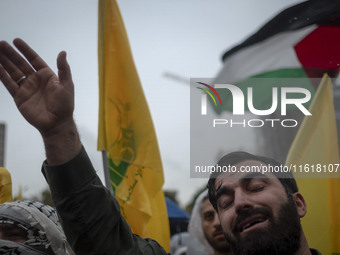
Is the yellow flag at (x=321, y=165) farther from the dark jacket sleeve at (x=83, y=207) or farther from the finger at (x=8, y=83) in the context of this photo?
the finger at (x=8, y=83)

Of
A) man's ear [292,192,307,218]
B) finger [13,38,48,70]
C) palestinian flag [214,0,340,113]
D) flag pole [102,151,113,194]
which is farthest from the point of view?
palestinian flag [214,0,340,113]

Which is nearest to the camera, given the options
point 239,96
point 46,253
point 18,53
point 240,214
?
point 18,53

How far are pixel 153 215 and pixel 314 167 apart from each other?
128 cm

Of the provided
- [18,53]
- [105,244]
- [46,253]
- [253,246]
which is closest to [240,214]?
[253,246]

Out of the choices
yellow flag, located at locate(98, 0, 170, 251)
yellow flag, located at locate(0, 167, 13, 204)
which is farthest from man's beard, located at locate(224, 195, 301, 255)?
yellow flag, located at locate(0, 167, 13, 204)

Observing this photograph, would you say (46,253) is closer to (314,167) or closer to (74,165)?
(74,165)

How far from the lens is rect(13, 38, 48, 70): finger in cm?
161

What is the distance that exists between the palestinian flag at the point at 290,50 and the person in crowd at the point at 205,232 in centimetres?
112

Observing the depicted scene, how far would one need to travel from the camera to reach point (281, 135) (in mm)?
3205

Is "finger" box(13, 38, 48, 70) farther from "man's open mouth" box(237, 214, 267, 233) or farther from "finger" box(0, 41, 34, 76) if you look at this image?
"man's open mouth" box(237, 214, 267, 233)

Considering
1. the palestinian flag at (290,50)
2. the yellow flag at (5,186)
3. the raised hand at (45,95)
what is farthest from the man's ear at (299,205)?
the yellow flag at (5,186)

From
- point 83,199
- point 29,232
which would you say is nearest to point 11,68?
point 83,199

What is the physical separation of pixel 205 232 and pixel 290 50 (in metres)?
2.23

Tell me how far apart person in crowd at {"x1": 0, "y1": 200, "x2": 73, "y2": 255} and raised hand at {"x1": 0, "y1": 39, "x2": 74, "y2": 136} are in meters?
0.68
